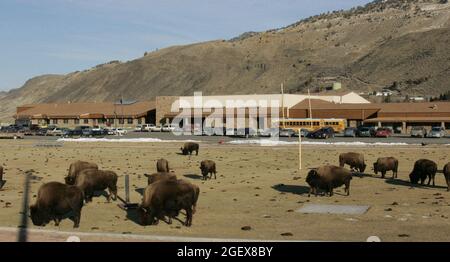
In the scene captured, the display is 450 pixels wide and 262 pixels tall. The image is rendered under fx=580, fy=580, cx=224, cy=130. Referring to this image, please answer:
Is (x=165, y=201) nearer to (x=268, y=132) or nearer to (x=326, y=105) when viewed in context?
(x=268, y=132)

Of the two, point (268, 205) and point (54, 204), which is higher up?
point (54, 204)

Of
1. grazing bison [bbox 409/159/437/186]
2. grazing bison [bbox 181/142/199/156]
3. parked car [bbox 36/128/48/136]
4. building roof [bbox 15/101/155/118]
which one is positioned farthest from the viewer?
building roof [bbox 15/101/155/118]

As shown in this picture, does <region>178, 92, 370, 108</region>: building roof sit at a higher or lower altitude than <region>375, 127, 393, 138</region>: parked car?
higher

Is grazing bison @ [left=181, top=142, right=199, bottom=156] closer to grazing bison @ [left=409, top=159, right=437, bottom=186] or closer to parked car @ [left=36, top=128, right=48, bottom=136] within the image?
grazing bison @ [left=409, top=159, right=437, bottom=186]

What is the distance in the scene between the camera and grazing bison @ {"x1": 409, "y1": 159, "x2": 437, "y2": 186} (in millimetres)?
26475

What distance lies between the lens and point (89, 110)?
127 m

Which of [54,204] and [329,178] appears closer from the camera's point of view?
[54,204]

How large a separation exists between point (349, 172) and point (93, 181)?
10.2 m

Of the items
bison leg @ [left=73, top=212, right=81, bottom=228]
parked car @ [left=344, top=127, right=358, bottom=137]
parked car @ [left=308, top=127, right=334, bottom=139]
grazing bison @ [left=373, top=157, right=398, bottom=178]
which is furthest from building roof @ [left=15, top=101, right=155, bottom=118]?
bison leg @ [left=73, top=212, right=81, bottom=228]

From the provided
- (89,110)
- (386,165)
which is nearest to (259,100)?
(89,110)

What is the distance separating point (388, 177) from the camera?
30.2 meters

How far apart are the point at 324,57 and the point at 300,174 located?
172 metres

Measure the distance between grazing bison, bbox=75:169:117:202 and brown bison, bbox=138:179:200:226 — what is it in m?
4.74
